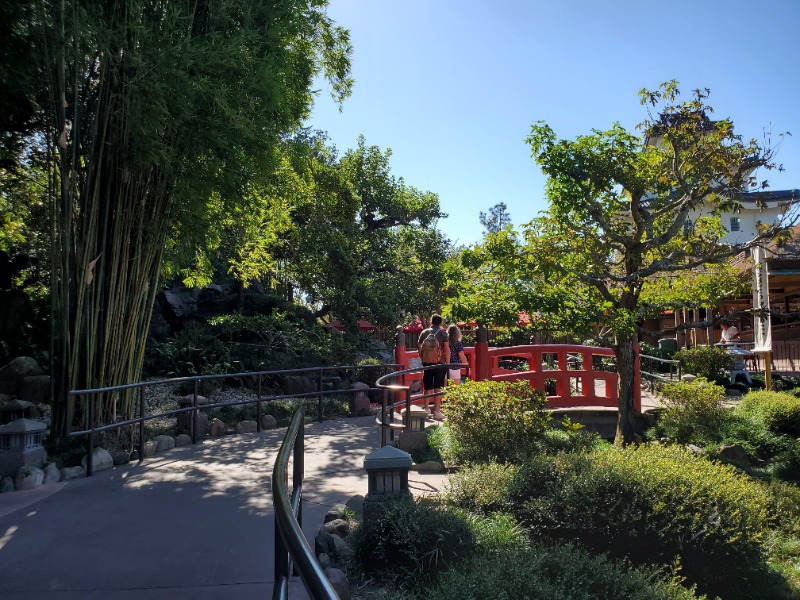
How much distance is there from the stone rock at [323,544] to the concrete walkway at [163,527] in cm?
12

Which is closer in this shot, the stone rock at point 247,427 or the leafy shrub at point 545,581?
the leafy shrub at point 545,581

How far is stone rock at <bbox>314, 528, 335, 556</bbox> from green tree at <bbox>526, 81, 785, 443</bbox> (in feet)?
14.0

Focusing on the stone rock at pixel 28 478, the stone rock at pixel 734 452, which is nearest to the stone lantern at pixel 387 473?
the stone rock at pixel 28 478

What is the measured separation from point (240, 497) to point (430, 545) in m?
2.29

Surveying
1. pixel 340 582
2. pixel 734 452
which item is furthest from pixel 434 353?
pixel 340 582

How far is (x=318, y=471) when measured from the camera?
264 inches

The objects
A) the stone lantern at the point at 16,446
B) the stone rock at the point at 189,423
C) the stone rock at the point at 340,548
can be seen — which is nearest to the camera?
the stone rock at the point at 340,548

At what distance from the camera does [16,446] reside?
6055 mm

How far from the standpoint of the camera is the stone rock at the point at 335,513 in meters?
4.80

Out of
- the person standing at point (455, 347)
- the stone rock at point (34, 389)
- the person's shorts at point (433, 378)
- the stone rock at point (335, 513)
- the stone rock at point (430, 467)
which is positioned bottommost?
the stone rock at point (430, 467)

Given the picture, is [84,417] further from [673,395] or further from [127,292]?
[673,395]

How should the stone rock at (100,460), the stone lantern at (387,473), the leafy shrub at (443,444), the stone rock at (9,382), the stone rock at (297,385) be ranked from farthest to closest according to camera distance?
the stone rock at (297,385)
the stone rock at (9,382)
the leafy shrub at (443,444)
the stone rock at (100,460)
the stone lantern at (387,473)


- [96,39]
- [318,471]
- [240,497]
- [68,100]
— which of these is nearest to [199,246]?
[68,100]

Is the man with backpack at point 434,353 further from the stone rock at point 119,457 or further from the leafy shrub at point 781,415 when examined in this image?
the leafy shrub at point 781,415
